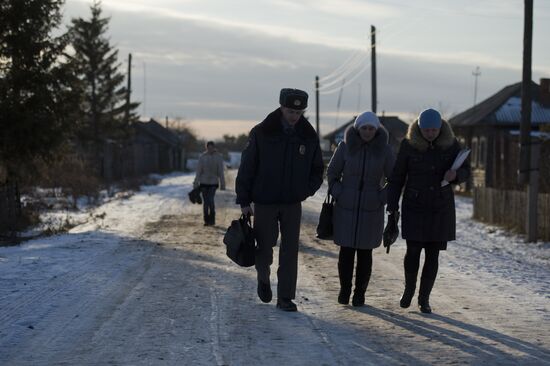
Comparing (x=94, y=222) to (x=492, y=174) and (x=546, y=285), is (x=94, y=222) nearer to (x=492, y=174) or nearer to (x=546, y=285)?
(x=546, y=285)

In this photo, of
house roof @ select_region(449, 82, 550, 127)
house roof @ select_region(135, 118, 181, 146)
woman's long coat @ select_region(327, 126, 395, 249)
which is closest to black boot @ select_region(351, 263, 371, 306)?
woman's long coat @ select_region(327, 126, 395, 249)

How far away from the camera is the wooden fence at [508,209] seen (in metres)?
16.2

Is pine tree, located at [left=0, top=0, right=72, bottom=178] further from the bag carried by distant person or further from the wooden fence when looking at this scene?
the wooden fence

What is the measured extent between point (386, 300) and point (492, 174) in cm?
2348

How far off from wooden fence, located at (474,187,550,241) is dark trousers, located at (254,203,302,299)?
32.2 feet

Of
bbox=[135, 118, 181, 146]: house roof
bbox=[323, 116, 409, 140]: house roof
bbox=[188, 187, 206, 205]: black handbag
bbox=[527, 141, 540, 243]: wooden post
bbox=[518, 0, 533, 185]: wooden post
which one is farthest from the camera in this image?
bbox=[323, 116, 409, 140]: house roof

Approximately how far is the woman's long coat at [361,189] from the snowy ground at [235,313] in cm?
74

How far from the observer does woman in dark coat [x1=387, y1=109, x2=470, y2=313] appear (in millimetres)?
7551

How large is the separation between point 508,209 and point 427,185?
39.0 ft

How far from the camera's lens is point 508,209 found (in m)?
18.7

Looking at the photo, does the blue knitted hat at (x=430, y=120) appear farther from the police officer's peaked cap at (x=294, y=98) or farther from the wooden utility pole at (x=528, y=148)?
the wooden utility pole at (x=528, y=148)

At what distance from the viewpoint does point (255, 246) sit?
25.4 ft

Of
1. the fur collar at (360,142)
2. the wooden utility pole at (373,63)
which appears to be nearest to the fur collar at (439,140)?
the fur collar at (360,142)

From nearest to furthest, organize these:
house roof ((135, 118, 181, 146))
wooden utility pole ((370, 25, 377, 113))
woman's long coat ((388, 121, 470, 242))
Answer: woman's long coat ((388, 121, 470, 242)), wooden utility pole ((370, 25, 377, 113)), house roof ((135, 118, 181, 146))
